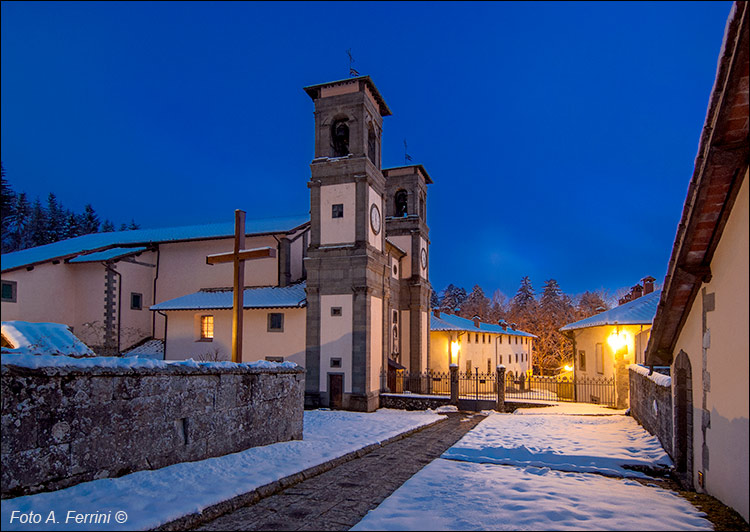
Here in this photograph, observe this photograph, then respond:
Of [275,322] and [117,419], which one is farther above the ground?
[275,322]

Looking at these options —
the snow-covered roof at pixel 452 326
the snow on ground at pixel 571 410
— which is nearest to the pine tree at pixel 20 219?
the snow on ground at pixel 571 410

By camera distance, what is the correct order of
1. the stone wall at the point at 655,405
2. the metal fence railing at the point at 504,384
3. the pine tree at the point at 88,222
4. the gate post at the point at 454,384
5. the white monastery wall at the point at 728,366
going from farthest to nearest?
the pine tree at the point at 88,222
the metal fence railing at the point at 504,384
the gate post at the point at 454,384
the stone wall at the point at 655,405
the white monastery wall at the point at 728,366

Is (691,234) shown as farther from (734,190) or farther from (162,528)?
(162,528)

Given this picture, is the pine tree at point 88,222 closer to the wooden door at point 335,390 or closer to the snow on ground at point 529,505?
the wooden door at point 335,390

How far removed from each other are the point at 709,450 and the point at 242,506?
6505mm

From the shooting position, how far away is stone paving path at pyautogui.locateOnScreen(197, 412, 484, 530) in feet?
19.6

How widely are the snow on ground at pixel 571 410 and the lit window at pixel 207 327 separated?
16.7 meters

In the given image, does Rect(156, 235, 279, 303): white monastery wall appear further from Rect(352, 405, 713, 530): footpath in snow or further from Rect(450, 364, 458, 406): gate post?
Rect(352, 405, 713, 530): footpath in snow

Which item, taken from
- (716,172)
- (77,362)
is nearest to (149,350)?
(77,362)

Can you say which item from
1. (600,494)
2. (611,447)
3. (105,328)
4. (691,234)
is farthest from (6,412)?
(105,328)

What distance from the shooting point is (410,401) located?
23156 mm

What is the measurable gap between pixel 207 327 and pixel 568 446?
21294 mm

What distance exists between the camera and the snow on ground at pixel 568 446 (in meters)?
9.38

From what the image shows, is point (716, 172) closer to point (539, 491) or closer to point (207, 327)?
point (539, 491)
